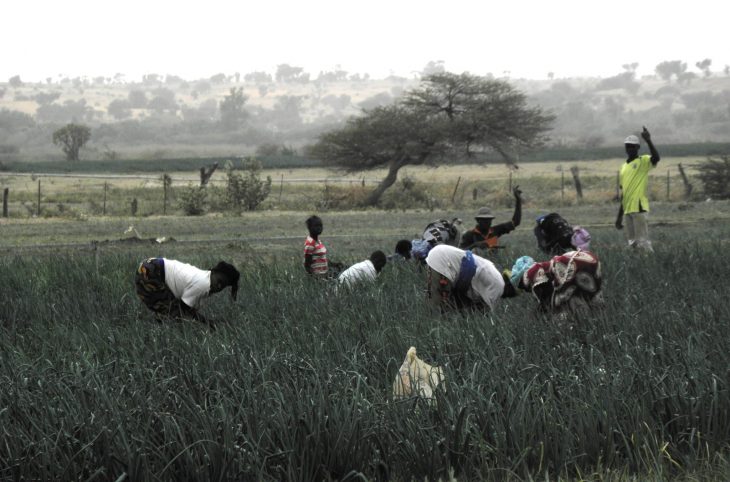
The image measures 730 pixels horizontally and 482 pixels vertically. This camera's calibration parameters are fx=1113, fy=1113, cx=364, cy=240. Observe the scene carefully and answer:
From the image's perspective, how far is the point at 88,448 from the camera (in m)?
4.91

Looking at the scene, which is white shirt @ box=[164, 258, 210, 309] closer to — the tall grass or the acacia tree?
the tall grass

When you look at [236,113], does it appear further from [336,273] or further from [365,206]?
[336,273]

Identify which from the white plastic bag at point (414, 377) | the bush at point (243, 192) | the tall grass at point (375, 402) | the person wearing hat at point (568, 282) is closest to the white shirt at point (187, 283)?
the tall grass at point (375, 402)

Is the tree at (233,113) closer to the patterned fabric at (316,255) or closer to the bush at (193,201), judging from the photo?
the bush at (193,201)

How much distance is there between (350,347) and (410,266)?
453 centimetres

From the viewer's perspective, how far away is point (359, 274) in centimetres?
1040

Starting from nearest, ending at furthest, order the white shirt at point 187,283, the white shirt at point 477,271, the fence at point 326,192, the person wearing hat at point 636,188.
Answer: the white shirt at point 477,271 → the white shirt at point 187,283 → the person wearing hat at point 636,188 → the fence at point 326,192

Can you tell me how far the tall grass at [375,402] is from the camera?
490cm

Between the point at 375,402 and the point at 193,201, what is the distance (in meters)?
28.4

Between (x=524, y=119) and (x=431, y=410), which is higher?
(x=524, y=119)

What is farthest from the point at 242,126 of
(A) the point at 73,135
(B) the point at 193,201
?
(B) the point at 193,201

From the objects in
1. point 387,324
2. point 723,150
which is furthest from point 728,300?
point 723,150

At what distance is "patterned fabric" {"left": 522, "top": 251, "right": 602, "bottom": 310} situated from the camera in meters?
7.35

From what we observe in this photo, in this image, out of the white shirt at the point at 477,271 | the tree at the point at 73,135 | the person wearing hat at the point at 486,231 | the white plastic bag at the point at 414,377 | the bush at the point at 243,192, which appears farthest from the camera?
the tree at the point at 73,135
